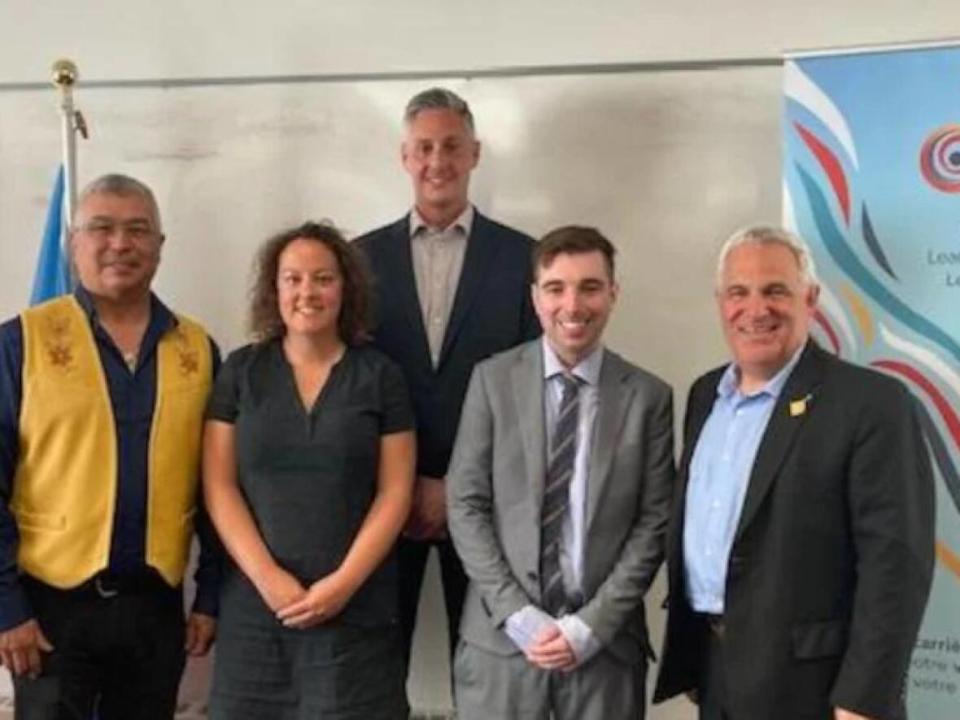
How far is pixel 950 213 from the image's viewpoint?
8.79ft

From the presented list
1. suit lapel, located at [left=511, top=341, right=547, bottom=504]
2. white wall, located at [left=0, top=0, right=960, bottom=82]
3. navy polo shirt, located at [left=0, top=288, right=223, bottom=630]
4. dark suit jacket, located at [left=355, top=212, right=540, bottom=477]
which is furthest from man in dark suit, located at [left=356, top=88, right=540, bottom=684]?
navy polo shirt, located at [left=0, top=288, right=223, bottom=630]

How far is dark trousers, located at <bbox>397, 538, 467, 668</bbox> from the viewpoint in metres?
2.71

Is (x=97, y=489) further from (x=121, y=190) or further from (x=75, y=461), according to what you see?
(x=121, y=190)

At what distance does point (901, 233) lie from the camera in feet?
8.92

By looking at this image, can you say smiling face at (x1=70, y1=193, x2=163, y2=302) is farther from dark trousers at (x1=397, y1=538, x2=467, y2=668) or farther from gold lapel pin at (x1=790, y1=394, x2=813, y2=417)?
gold lapel pin at (x1=790, y1=394, x2=813, y2=417)

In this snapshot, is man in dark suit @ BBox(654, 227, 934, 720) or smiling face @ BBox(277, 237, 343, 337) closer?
man in dark suit @ BBox(654, 227, 934, 720)

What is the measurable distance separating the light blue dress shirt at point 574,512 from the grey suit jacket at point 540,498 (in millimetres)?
13

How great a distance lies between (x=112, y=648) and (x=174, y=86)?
Answer: 164cm

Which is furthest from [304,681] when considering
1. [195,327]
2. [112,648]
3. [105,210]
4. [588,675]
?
[105,210]

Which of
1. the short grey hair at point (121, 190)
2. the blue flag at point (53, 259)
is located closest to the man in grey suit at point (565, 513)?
the short grey hair at point (121, 190)

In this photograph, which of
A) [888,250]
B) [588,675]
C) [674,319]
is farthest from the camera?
[674,319]

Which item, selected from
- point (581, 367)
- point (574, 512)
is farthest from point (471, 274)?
point (574, 512)

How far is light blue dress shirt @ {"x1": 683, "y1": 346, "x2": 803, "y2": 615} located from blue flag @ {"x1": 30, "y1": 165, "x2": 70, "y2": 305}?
73.9 inches

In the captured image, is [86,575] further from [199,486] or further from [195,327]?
[195,327]
